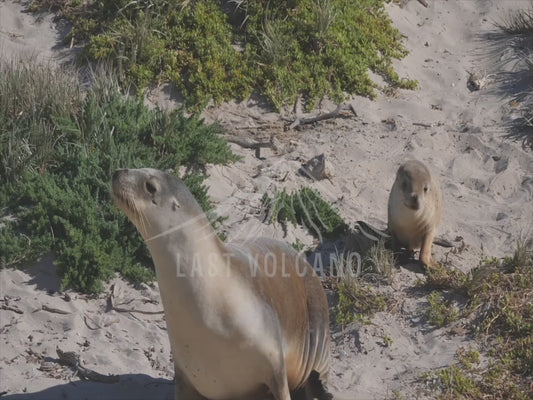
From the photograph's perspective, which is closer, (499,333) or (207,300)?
(207,300)

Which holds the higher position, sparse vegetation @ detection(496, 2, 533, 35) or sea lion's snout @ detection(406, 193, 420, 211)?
sparse vegetation @ detection(496, 2, 533, 35)

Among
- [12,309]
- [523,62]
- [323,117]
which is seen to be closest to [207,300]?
[12,309]

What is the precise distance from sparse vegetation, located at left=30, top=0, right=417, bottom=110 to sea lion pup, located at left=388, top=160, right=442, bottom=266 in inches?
79.1

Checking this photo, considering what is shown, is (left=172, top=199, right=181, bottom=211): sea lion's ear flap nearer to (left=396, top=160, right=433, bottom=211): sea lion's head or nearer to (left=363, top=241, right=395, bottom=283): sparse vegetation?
(left=363, top=241, right=395, bottom=283): sparse vegetation

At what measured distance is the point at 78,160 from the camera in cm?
823

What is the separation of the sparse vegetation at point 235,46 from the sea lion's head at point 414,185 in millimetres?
1988

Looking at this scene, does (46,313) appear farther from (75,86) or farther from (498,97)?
(498,97)

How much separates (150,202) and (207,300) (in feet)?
1.99

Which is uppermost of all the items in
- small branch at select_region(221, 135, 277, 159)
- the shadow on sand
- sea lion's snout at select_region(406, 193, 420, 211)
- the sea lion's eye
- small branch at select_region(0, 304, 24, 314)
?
the sea lion's eye

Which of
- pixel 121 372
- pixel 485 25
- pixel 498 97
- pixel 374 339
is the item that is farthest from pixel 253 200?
pixel 485 25

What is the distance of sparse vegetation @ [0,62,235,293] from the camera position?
754cm

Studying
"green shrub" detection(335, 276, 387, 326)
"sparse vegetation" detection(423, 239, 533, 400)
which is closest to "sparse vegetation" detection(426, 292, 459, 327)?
"sparse vegetation" detection(423, 239, 533, 400)

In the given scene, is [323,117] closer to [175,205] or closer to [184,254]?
[175,205]

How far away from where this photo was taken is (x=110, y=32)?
10305 millimetres
